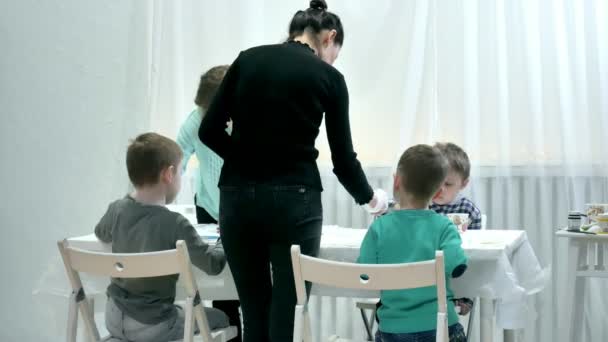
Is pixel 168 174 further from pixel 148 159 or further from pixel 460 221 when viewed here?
pixel 460 221

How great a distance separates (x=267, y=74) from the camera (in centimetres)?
183

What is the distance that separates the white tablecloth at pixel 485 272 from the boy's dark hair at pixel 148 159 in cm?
29

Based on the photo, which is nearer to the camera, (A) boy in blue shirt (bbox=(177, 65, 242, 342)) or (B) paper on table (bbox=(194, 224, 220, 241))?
(B) paper on table (bbox=(194, 224, 220, 241))

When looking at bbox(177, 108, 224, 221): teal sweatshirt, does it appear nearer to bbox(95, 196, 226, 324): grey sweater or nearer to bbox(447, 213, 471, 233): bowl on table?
bbox(95, 196, 226, 324): grey sweater

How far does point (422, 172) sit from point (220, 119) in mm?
552

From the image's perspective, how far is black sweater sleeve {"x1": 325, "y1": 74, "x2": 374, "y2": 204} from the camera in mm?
1877

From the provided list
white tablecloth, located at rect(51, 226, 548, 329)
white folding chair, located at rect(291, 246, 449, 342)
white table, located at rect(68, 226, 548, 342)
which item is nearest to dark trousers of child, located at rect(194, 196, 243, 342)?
white tablecloth, located at rect(51, 226, 548, 329)

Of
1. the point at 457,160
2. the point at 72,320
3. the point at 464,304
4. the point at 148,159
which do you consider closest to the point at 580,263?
the point at 457,160

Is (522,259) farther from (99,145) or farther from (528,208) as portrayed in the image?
(99,145)

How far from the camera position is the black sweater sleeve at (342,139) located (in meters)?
1.88

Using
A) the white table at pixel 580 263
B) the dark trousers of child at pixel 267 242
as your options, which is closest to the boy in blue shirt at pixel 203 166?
the dark trousers of child at pixel 267 242

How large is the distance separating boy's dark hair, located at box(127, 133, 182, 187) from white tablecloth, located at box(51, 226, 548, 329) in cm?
29

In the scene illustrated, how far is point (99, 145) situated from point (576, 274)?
2.31 meters

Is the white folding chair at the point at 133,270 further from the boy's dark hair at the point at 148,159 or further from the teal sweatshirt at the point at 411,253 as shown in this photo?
the teal sweatshirt at the point at 411,253
